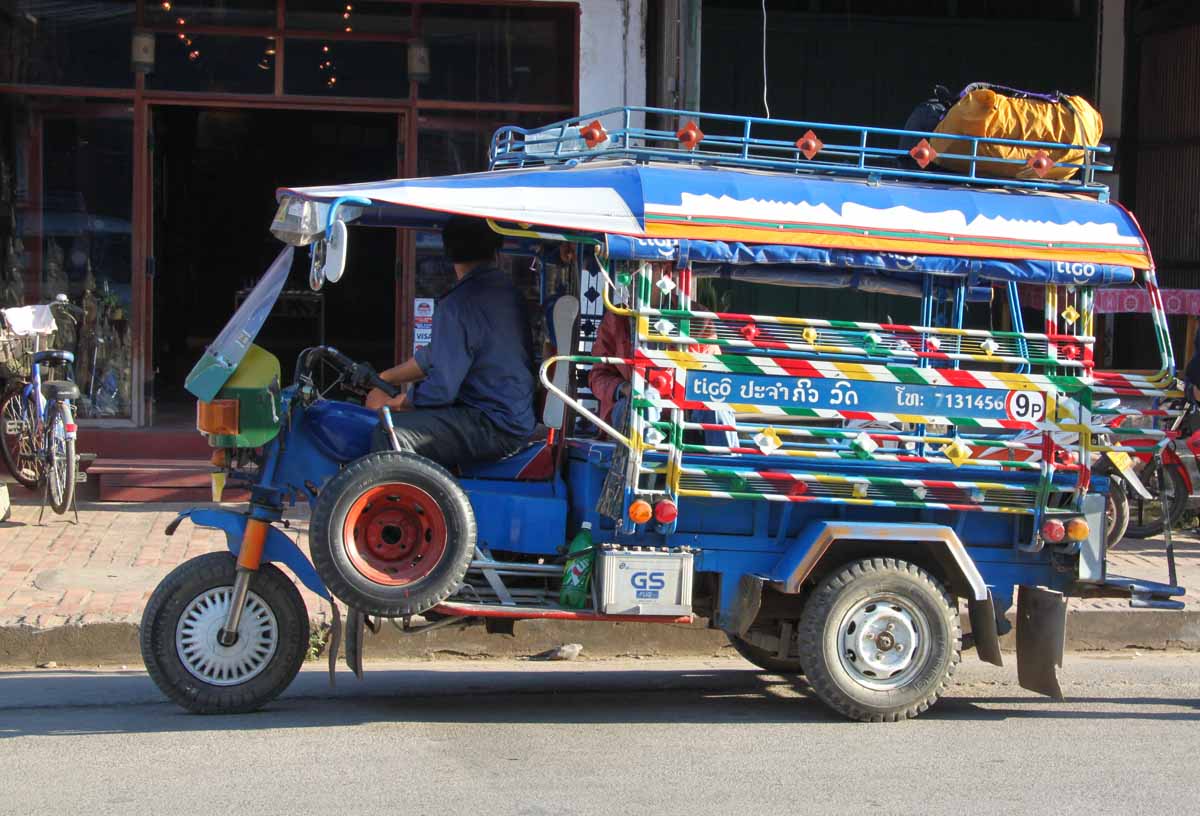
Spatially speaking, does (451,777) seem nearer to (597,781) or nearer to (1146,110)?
(597,781)

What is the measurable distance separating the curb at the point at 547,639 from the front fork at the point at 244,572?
1.57 meters

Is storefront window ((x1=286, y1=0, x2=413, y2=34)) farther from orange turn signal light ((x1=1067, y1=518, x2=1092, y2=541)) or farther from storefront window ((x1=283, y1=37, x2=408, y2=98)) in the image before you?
orange turn signal light ((x1=1067, y1=518, x2=1092, y2=541))

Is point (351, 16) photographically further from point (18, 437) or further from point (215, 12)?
point (18, 437)

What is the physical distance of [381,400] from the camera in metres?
5.93

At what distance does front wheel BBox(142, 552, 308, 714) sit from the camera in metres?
5.68

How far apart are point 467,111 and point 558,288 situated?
522 centimetres

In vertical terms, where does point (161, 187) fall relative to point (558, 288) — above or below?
above

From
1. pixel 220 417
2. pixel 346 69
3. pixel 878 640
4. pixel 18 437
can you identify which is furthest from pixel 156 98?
pixel 878 640

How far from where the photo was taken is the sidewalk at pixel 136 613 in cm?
702

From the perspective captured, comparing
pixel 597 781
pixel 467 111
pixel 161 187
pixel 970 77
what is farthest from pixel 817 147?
pixel 161 187

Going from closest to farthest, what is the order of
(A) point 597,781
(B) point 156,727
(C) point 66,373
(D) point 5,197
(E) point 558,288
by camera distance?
(A) point 597,781 → (B) point 156,727 → (E) point 558,288 → (C) point 66,373 → (D) point 5,197

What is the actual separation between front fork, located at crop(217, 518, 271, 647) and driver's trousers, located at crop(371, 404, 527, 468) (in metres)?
0.60

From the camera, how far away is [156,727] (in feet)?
18.6

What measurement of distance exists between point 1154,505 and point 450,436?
23.3ft
